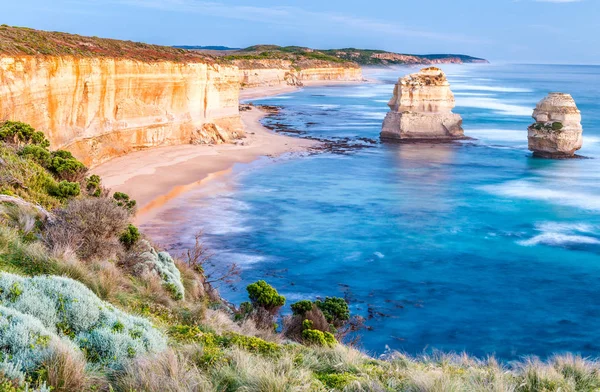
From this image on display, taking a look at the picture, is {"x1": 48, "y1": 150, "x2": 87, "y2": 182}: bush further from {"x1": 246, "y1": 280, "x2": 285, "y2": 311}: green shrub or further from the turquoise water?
{"x1": 246, "y1": 280, "x2": 285, "y2": 311}: green shrub

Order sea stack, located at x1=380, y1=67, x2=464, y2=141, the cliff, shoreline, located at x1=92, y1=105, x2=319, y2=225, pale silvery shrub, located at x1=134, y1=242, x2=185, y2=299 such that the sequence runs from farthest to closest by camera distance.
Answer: sea stack, located at x1=380, y1=67, x2=464, y2=141 < shoreline, located at x1=92, y1=105, x2=319, y2=225 < the cliff < pale silvery shrub, located at x1=134, y1=242, x2=185, y2=299

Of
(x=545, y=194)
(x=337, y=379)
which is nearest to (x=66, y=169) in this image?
(x=337, y=379)

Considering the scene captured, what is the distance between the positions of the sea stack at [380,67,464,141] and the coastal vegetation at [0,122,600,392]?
120 feet

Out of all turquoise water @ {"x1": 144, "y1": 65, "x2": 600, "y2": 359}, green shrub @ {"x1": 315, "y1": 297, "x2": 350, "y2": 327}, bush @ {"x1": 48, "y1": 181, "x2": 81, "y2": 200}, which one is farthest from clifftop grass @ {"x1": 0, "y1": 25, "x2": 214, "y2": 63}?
green shrub @ {"x1": 315, "y1": 297, "x2": 350, "y2": 327}

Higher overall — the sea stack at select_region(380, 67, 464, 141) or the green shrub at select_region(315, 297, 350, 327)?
the sea stack at select_region(380, 67, 464, 141)

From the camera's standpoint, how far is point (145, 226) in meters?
21.8

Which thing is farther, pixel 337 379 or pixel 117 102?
pixel 117 102

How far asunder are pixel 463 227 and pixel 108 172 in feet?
55.5

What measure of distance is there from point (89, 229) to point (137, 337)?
5.16m

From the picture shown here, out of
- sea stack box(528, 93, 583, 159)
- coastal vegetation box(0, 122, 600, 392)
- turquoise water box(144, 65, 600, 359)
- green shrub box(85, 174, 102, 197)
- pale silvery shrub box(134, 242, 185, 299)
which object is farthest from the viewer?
sea stack box(528, 93, 583, 159)

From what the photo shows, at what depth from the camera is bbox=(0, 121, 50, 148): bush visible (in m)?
19.1

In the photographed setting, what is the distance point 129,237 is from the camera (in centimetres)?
1234

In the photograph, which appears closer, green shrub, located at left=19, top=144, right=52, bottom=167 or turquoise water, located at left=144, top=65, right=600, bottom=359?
turquoise water, located at left=144, top=65, right=600, bottom=359

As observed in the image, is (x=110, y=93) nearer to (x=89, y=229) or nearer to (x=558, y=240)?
(x=89, y=229)
